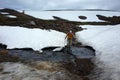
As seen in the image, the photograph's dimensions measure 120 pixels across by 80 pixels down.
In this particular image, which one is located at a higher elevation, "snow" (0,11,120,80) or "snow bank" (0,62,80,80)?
"snow" (0,11,120,80)

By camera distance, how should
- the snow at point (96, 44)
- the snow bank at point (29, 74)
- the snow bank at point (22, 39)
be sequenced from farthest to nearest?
the snow bank at point (22, 39) < the snow at point (96, 44) < the snow bank at point (29, 74)

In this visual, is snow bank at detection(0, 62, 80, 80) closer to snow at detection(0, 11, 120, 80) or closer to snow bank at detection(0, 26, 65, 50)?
snow at detection(0, 11, 120, 80)

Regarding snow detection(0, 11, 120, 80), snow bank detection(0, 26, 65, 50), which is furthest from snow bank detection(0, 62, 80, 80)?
snow bank detection(0, 26, 65, 50)

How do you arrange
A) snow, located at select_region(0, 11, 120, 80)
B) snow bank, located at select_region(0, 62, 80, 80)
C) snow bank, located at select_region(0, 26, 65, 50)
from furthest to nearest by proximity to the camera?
snow bank, located at select_region(0, 26, 65, 50), snow, located at select_region(0, 11, 120, 80), snow bank, located at select_region(0, 62, 80, 80)

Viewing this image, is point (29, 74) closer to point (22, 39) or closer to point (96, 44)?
point (96, 44)

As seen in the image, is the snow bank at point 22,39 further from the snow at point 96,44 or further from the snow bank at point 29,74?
the snow bank at point 29,74

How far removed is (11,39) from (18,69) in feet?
48.6

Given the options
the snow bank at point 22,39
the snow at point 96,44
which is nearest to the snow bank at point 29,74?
the snow at point 96,44

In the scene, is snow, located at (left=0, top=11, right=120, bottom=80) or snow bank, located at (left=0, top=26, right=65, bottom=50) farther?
snow bank, located at (left=0, top=26, right=65, bottom=50)

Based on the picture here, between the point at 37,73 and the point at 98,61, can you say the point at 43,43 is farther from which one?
the point at 37,73

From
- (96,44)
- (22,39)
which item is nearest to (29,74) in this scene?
(96,44)

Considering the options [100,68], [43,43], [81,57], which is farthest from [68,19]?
[100,68]

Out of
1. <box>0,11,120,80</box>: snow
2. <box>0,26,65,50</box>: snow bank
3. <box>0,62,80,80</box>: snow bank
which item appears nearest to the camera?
<box>0,62,80,80</box>: snow bank

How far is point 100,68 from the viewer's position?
1795 cm
